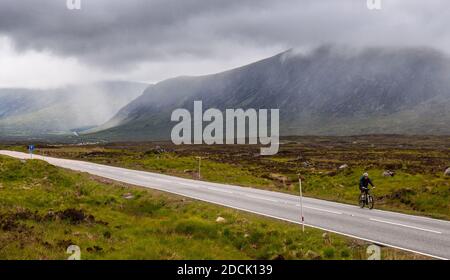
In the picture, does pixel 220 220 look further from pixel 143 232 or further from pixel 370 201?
pixel 370 201

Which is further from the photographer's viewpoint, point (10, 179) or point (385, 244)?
point (10, 179)

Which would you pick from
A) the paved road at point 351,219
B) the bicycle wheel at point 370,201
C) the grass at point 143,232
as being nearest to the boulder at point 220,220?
the grass at point 143,232

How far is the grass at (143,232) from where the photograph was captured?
1532 cm

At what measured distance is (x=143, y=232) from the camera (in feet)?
60.5

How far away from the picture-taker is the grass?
15.3 m

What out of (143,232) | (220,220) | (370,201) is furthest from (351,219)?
(143,232)

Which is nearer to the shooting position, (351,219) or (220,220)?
(220,220)

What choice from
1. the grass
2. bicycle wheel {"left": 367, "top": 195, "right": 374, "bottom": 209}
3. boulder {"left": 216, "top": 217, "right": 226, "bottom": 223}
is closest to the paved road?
bicycle wheel {"left": 367, "top": 195, "right": 374, "bottom": 209}
